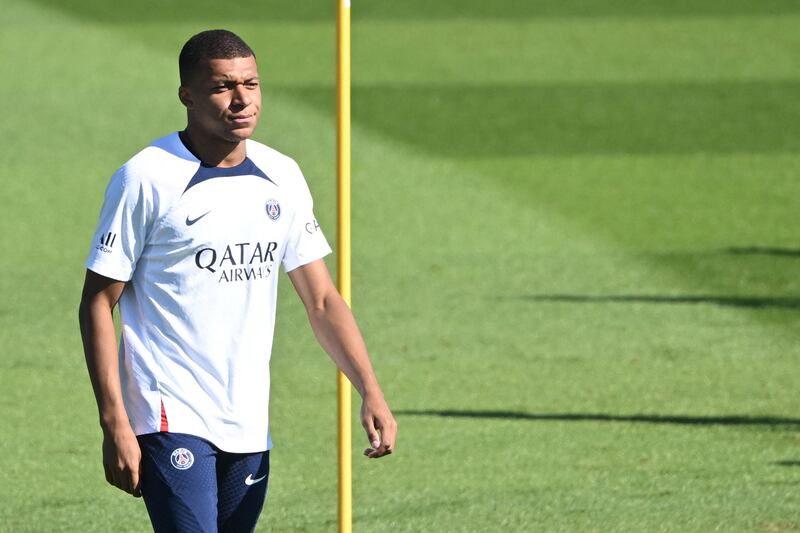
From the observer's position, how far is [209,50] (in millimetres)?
5824

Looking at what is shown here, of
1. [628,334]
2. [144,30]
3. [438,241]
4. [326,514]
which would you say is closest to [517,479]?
[326,514]

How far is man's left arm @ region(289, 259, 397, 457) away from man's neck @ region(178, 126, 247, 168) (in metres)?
0.41

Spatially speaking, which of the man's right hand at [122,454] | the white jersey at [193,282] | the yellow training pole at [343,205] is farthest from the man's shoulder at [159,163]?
the yellow training pole at [343,205]

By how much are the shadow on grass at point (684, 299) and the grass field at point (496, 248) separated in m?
0.04

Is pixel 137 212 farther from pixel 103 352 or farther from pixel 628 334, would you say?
pixel 628 334

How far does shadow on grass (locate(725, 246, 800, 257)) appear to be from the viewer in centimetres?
1731

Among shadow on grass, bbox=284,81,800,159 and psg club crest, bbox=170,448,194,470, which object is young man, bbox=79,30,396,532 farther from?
shadow on grass, bbox=284,81,800,159

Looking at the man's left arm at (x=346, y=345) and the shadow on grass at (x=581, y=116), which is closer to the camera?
the man's left arm at (x=346, y=345)

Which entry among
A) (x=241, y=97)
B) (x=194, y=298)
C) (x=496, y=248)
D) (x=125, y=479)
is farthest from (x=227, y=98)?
(x=496, y=248)

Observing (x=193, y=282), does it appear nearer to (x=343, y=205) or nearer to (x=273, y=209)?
(x=273, y=209)

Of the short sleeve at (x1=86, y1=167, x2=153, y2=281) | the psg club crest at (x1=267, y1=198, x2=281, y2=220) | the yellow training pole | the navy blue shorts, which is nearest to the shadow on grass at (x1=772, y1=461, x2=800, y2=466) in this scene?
the yellow training pole

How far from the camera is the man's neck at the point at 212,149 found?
5.86m

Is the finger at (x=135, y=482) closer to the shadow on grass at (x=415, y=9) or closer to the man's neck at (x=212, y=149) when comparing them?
the man's neck at (x=212, y=149)

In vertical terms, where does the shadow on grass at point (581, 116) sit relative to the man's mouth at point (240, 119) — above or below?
above
